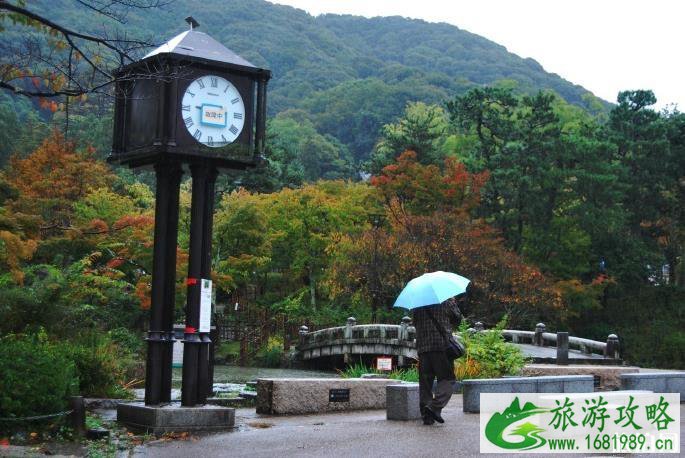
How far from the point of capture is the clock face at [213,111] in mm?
11648

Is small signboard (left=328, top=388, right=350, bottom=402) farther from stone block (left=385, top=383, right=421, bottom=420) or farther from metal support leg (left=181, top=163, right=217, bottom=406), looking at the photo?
metal support leg (left=181, top=163, right=217, bottom=406)

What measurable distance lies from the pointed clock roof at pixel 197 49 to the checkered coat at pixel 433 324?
3873mm

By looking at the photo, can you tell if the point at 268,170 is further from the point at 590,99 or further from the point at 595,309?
the point at 590,99

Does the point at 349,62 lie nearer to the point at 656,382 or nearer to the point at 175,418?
the point at 656,382

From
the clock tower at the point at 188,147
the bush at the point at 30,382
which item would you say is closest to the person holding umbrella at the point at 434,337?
the clock tower at the point at 188,147

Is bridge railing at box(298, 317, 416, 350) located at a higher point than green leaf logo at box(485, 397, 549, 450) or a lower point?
higher

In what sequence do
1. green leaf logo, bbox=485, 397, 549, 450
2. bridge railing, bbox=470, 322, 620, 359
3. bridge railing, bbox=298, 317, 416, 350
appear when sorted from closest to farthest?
green leaf logo, bbox=485, 397, 549, 450
bridge railing, bbox=470, 322, 620, 359
bridge railing, bbox=298, 317, 416, 350

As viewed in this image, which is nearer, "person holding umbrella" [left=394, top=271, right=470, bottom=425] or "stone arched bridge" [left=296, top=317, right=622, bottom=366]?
"person holding umbrella" [left=394, top=271, right=470, bottom=425]

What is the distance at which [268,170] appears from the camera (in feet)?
194

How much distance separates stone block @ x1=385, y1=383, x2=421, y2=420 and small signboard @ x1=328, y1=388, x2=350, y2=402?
1765 millimetres

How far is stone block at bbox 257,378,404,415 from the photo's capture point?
44.3 feet

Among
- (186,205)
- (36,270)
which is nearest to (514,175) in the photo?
(186,205)

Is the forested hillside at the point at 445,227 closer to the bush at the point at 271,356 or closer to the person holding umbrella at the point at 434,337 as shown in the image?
the bush at the point at 271,356

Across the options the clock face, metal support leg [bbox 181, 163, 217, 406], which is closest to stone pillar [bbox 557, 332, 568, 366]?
metal support leg [bbox 181, 163, 217, 406]
